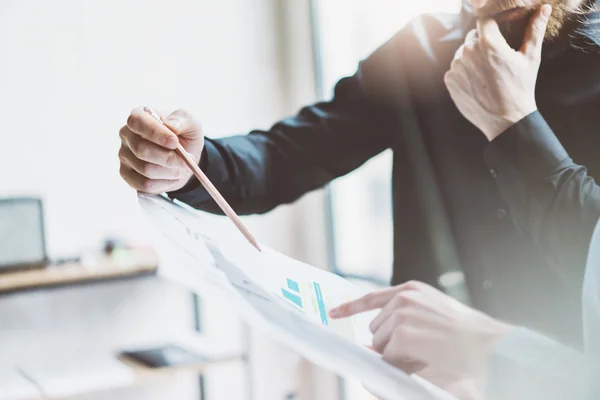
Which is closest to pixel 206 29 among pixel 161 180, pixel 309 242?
pixel 309 242

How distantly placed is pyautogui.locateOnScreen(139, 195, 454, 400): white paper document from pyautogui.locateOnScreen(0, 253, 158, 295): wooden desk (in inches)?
33.9

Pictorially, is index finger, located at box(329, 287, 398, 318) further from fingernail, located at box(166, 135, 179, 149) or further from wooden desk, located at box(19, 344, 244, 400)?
wooden desk, located at box(19, 344, 244, 400)

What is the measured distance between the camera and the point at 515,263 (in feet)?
1.94

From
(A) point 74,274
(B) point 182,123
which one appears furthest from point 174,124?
(A) point 74,274

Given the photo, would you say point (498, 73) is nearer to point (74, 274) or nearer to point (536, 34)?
point (536, 34)

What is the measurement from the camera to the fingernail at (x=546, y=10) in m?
0.51

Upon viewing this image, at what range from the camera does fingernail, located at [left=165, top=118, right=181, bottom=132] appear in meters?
0.49

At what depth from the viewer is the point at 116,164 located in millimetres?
1583

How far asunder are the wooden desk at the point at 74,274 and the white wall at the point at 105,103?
0.53 feet

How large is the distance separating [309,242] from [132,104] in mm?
618

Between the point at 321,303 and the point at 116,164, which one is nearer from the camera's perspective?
the point at 321,303

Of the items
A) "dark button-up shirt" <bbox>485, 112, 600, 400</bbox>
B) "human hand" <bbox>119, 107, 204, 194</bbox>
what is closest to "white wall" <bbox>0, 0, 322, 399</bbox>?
"human hand" <bbox>119, 107, 204, 194</bbox>

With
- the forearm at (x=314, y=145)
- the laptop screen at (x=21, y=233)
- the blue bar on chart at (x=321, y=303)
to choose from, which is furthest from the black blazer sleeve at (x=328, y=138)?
the laptop screen at (x=21, y=233)

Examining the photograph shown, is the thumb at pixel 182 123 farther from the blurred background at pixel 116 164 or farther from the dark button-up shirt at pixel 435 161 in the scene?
the blurred background at pixel 116 164
